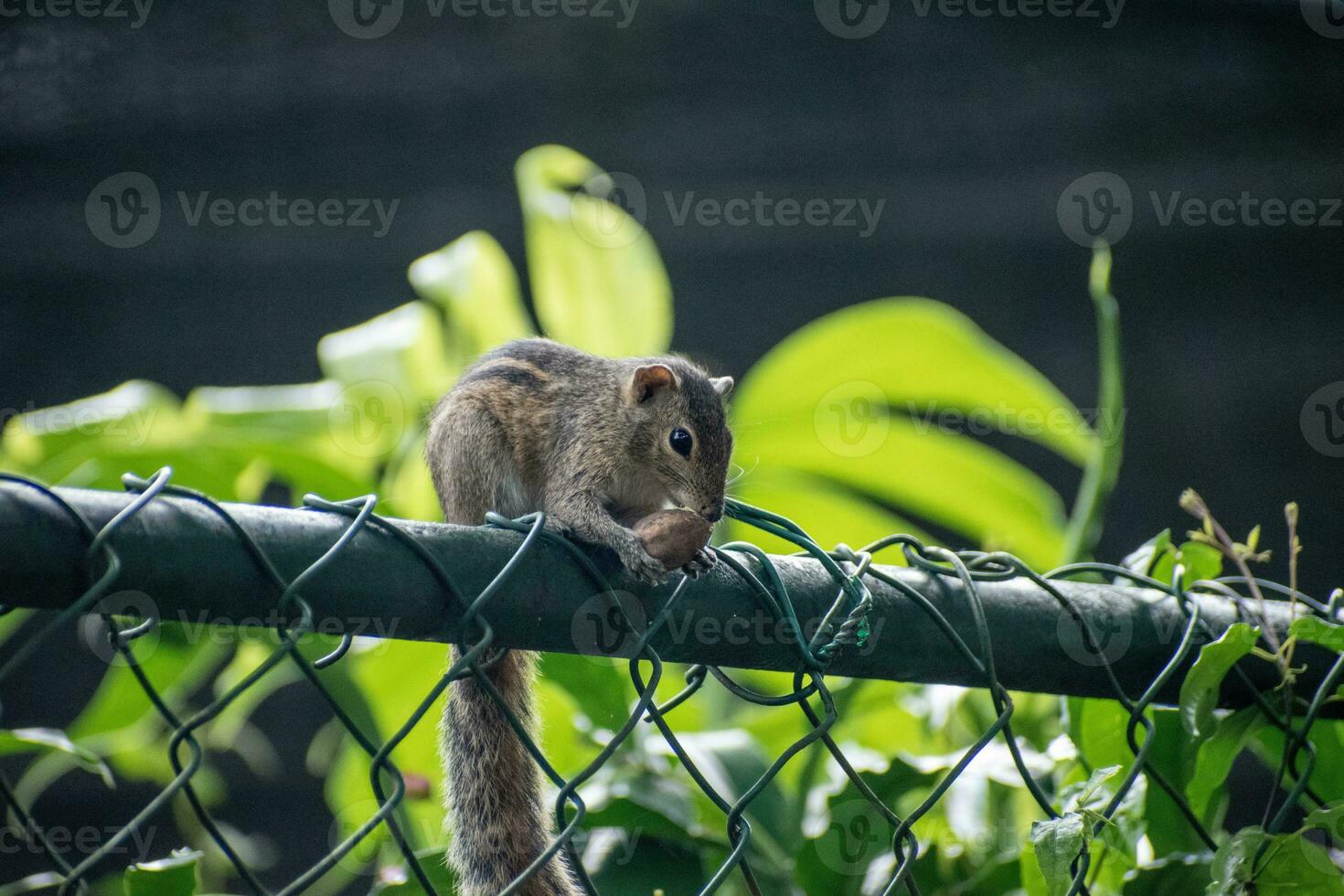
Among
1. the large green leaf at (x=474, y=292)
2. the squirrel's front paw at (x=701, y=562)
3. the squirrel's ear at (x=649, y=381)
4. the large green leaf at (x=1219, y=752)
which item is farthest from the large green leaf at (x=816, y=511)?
the squirrel's front paw at (x=701, y=562)

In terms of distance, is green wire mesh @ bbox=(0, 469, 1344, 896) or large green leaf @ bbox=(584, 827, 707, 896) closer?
green wire mesh @ bbox=(0, 469, 1344, 896)

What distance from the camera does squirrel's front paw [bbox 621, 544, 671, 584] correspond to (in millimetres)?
637

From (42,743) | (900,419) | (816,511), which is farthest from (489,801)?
(900,419)

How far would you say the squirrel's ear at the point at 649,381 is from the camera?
1.14 meters

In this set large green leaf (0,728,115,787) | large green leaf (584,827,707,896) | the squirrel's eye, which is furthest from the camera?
the squirrel's eye

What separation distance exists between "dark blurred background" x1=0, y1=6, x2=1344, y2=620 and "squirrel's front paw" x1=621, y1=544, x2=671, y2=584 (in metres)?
1.81

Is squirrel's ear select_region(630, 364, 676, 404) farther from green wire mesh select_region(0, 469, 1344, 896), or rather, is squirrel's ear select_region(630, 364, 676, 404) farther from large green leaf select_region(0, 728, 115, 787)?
large green leaf select_region(0, 728, 115, 787)

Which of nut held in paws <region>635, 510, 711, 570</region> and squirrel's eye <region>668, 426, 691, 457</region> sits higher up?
squirrel's eye <region>668, 426, 691, 457</region>

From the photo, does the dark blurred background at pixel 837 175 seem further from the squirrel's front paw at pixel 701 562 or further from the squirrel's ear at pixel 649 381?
the squirrel's front paw at pixel 701 562

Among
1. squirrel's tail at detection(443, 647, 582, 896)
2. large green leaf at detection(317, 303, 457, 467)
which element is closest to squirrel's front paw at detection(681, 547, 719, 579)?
squirrel's tail at detection(443, 647, 582, 896)

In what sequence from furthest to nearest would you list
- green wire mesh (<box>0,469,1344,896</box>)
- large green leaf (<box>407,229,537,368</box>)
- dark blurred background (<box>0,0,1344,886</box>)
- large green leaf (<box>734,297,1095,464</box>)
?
dark blurred background (<box>0,0,1344,886</box>) < large green leaf (<box>407,229,537,368</box>) < large green leaf (<box>734,297,1095,464</box>) < green wire mesh (<box>0,469,1344,896</box>)

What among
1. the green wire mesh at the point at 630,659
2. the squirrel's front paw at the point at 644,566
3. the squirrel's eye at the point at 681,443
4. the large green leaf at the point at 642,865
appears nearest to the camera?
the green wire mesh at the point at 630,659

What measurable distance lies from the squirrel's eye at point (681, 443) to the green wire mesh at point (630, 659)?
301mm

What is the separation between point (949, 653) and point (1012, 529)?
804 millimetres
